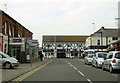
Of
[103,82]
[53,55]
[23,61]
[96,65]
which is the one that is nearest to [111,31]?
[53,55]

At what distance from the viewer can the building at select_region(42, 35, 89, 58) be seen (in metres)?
125

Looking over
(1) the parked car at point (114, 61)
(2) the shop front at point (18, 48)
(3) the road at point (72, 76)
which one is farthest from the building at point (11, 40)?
(1) the parked car at point (114, 61)

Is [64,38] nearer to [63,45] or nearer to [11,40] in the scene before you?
[63,45]

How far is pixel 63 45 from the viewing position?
132 m

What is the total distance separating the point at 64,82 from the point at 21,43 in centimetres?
3132

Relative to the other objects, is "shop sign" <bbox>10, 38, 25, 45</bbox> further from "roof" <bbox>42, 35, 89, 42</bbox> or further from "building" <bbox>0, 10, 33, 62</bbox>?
"roof" <bbox>42, 35, 89, 42</bbox>

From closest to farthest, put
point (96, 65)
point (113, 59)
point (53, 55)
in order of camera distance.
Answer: point (113, 59) < point (96, 65) < point (53, 55)

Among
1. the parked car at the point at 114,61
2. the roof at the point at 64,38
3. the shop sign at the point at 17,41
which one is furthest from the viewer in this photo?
the roof at the point at 64,38

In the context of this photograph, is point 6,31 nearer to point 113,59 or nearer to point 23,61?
point 23,61

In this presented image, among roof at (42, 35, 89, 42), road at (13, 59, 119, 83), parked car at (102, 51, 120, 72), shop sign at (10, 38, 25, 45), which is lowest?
road at (13, 59, 119, 83)

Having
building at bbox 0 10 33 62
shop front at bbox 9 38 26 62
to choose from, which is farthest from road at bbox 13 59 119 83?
shop front at bbox 9 38 26 62

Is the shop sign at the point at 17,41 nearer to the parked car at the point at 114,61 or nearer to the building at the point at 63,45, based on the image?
the parked car at the point at 114,61

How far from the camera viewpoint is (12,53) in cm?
5009

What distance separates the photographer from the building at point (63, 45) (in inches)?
4909
